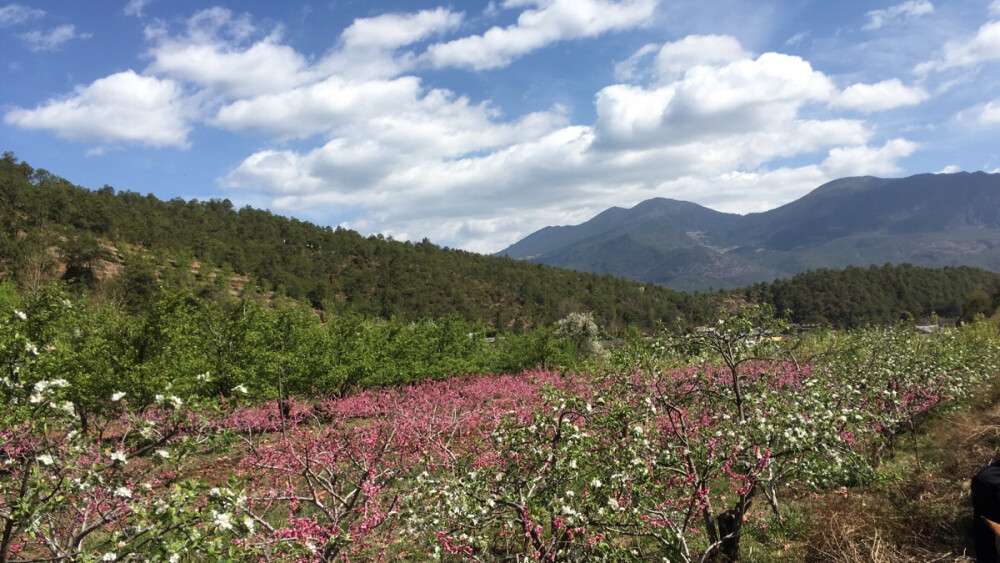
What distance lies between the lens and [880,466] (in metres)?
12.2

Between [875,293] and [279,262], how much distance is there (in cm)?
12719

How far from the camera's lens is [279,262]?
99.8 meters

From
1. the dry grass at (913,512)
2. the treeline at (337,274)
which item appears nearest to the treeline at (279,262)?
the treeline at (337,274)

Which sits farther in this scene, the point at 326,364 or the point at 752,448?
the point at 326,364

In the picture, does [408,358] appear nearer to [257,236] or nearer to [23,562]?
[23,562]

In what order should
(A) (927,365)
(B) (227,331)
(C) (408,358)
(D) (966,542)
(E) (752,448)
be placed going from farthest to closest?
(C) (408,358)
(B) (227,331)
(A) (927,365)
(D) (966,542)
(E) (752,448)

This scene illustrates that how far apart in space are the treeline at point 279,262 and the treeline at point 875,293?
21811mm

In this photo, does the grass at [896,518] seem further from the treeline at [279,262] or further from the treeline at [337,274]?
the treeline at [279,262]

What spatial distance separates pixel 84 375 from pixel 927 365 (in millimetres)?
24010

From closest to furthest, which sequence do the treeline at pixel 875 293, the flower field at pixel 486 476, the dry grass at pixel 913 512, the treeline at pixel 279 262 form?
the flower field at pixel 486 476, the dry grass at pixel 913 512, the treeline at pixel 279 262, the treeline at pixel 875 293

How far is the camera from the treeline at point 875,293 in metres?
104

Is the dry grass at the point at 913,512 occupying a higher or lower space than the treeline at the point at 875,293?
higher

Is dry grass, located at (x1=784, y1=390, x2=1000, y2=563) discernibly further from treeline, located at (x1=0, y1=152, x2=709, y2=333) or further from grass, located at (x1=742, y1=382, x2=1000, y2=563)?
treeline, located at (x1=0, y1=152, x2=709, y2=333)

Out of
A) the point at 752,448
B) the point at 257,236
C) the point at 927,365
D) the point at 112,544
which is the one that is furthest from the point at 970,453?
the point at 257,236
